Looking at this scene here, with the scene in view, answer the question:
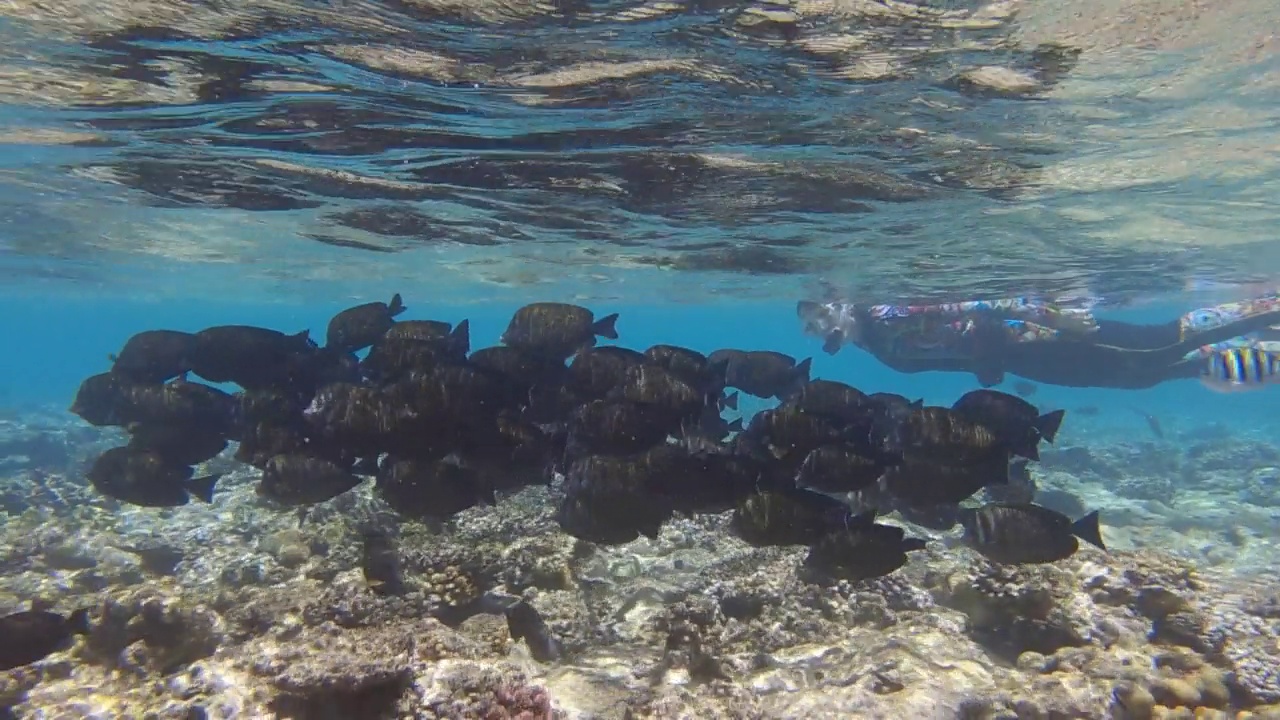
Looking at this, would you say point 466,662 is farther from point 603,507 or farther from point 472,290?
point 472,290

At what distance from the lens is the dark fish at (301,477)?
720 centimetres

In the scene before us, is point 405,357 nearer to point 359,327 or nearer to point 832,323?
point 359,327

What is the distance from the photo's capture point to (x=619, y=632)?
24.7 ft

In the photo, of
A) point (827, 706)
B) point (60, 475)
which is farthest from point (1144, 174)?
point (60, 475)

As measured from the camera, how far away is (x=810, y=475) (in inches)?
264

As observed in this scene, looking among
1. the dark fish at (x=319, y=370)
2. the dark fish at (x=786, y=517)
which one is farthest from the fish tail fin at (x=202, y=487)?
the dark fish at (x=786, y=517)

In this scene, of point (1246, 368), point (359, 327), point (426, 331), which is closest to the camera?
point (426, 331)

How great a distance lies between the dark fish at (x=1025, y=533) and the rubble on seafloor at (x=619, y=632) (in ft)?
3.52

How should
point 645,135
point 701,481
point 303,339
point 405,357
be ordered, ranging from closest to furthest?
point 701,481, point 405,357, point 303,339, point 645,135

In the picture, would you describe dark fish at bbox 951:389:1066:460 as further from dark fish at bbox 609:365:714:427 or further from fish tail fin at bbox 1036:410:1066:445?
dark fish at bbox 609:365:714:427

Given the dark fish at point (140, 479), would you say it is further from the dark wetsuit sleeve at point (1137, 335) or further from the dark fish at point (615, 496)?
the dark wetsuit sleeve at point (1137, 335)

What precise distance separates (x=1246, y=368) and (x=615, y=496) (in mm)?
15820

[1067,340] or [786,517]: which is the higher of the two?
[786,517]

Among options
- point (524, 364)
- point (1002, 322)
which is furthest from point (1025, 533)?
point (1002, 322)
